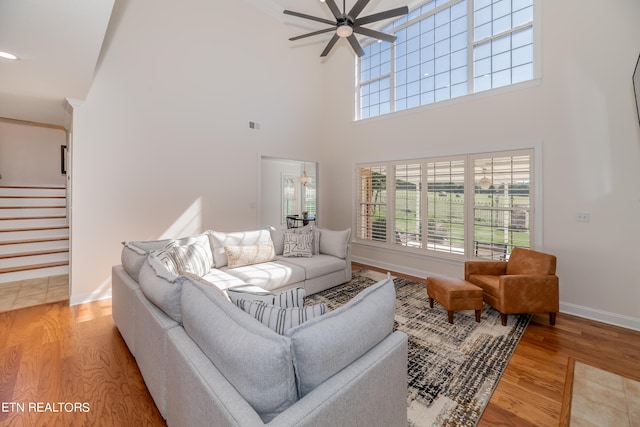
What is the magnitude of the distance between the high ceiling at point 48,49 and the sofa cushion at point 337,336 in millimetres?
2339

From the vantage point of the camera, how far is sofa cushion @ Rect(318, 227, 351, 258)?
14.3 ft

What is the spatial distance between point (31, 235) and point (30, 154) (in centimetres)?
257

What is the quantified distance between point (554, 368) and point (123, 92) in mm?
5944

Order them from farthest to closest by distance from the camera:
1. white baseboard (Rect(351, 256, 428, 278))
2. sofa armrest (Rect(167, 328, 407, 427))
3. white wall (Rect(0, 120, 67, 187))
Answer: white wall (Rect(0, 120, 67, 187))
white baseboard (Rect(351, 256, 428, 278))
sofa armrest (Rect(167, 328, 407, 427))

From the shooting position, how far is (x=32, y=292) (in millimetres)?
3900

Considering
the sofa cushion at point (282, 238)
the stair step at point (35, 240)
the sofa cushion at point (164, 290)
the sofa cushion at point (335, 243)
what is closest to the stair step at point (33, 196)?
the stair step at point (35, 240)

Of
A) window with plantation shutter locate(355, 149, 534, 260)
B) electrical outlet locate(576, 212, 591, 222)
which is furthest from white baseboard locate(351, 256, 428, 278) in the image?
electrical outlet locate(576, 212, 591, 222)

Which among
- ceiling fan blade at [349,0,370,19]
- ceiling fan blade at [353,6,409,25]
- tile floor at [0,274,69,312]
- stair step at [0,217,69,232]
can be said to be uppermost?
ceiling fan blade at [349,0,370,19]

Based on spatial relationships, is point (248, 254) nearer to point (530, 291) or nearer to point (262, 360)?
point (262, 360)

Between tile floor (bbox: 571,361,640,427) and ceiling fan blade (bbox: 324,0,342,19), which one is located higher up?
ceiling fan blade (bbox: 324,0,342,19)

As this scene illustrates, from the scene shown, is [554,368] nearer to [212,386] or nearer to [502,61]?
[212,386]

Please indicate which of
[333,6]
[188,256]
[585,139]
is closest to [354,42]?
[333,6]

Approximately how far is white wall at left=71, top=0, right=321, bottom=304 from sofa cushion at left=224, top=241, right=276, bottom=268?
4.66ft

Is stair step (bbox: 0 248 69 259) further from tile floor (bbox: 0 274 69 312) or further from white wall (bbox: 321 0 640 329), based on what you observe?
white wall (bbox: 321 0 640 329)
